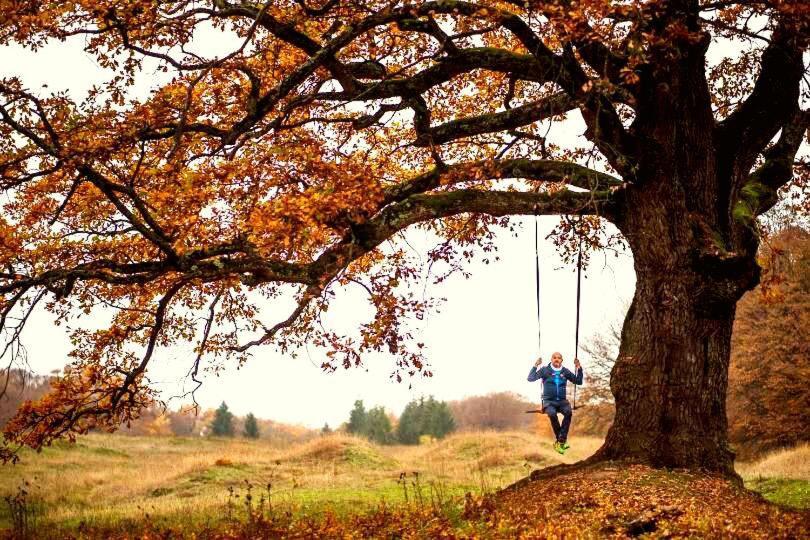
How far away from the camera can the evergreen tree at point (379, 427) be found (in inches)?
2805

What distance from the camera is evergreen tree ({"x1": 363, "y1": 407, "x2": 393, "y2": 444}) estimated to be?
7125cm

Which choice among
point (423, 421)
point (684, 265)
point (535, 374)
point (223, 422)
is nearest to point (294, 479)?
point (535, 374)

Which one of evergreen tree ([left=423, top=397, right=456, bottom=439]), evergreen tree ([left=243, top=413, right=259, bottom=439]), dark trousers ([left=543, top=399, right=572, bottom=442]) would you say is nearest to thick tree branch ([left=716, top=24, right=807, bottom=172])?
dark trousers ([left=543, top=399, right=572, bottom=442])

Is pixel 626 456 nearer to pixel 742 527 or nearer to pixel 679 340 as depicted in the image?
pixel 679 340

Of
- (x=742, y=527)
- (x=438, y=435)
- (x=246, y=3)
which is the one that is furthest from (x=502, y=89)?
(x=438, y=435)

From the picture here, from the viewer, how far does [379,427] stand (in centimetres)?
7256

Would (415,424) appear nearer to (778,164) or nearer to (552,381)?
(552,381)

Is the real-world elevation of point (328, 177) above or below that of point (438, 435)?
above

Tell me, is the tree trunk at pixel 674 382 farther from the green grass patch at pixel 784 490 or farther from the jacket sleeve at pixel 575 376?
the green grass patch at pixel 784 490

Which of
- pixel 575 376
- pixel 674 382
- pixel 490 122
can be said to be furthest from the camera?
pixel 575 376

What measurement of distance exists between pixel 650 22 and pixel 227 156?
6.65 metres

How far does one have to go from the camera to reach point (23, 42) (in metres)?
10.3

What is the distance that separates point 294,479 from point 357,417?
69.2 metres

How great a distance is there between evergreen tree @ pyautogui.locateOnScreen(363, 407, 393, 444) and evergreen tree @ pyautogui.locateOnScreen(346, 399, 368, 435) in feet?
8.11
